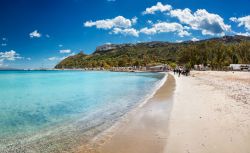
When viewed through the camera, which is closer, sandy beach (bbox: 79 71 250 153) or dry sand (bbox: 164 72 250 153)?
dry sand (bbox: 164 72 250 153)

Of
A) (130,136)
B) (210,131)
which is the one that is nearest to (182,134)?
(210,131)

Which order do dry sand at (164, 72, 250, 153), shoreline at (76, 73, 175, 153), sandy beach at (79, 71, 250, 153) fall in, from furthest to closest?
shoreline at (76, 73, 175, 153), sandy beach at (79, 71, 250, 153), dry sand at (164, 72, 250, 153)

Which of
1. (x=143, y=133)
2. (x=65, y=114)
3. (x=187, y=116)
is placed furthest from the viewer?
(x=65, y=114)

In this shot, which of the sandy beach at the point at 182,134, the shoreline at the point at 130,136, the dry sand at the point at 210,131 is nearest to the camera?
the dry sand at the point at 210,131

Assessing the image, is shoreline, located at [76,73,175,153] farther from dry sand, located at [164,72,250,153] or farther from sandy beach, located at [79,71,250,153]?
dry sand, located at [164,72,250,153]

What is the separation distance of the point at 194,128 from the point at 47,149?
496cm

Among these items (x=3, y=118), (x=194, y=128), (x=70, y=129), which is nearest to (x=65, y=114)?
(x=3, y=118)

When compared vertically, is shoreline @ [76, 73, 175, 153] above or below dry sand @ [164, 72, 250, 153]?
below

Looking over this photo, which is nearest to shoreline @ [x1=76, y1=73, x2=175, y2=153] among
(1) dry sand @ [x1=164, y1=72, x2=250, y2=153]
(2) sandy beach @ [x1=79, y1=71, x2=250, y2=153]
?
(2) sandy beach @ [x1=79, y1=71, x2=250, y2=153]

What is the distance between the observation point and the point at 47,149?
7879 millimetres

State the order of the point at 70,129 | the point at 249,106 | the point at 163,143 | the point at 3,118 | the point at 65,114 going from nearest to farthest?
the point at 163,143, the point at 70,129, the point at 249,106, the point at 3,118, the point at 65,114

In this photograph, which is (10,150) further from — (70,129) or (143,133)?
(143,133)

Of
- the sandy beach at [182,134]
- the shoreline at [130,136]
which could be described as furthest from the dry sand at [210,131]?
the shoreline at [130,136]

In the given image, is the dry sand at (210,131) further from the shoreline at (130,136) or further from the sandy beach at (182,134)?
the shoreline at (130,136)
